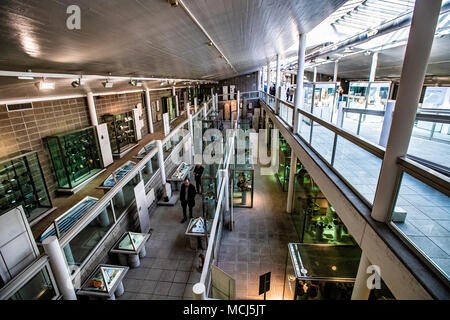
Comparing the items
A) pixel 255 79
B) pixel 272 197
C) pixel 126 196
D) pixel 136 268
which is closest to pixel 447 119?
pixel 136 268

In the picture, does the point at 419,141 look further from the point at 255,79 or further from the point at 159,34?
the point at 255,79

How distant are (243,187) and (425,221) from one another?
23.2ft

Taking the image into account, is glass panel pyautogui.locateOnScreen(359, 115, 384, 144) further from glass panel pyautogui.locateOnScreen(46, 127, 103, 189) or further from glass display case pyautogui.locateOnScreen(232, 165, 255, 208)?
glass panel pyautogui.locateOnScreen(46, 127, 103, 189)

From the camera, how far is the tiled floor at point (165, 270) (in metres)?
4.94

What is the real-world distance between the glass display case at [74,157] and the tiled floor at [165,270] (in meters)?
3.78

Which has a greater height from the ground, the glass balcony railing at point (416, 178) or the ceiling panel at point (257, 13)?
the ceiling panel at point (257, 13)

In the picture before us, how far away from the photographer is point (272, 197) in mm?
10305

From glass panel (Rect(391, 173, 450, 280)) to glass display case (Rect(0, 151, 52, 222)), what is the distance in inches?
325

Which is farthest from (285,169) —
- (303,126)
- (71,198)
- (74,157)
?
(74,157)

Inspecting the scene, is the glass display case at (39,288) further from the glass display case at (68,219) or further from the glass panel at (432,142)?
the glass panel at (432,142)

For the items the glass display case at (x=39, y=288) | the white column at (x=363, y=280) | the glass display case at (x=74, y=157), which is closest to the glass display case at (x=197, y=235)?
the glass display case at (x=39, y=288)

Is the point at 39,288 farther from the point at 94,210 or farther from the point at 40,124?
the point at 40,124
